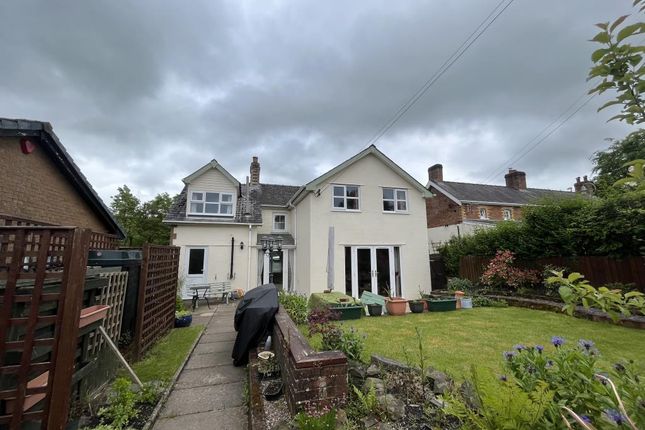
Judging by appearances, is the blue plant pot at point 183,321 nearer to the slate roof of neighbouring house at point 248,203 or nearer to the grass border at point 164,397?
the grass border at point 164,397

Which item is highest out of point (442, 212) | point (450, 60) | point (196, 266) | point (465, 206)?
point (450, 60)

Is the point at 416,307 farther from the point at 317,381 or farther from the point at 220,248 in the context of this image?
the point at 220,248

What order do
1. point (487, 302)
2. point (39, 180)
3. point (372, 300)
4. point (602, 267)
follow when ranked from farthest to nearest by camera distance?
point (487, 302)
point (372, 300)
point (602, 267)
point (39, 180)

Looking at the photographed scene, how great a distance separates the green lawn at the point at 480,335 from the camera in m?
5.20

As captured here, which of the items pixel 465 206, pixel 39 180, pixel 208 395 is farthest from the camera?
pixel 465 206

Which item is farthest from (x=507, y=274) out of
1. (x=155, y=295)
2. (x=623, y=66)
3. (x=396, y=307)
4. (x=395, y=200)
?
(x=155, y=295)

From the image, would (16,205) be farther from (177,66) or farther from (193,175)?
(193,175)

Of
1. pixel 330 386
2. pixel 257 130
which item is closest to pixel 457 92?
pixel 257 130

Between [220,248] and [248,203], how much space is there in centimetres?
336

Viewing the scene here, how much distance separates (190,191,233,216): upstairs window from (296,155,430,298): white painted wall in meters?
4.41

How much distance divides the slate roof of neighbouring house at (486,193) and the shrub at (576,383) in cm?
2200

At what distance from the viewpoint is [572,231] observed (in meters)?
9.62

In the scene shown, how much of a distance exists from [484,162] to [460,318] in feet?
63.0

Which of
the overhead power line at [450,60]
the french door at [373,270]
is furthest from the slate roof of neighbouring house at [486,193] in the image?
the overhead power line at [450,60]
